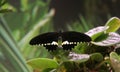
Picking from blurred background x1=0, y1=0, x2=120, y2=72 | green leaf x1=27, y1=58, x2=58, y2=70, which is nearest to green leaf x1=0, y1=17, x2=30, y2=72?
blurred background x1=0, y1=0, x2=120, y2=72

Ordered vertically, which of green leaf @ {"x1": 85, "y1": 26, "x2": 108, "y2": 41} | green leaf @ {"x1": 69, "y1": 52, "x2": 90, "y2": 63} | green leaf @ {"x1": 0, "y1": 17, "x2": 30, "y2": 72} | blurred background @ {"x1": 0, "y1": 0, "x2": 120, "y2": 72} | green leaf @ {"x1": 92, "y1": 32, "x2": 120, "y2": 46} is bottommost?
green leaf @ {"x1": 69, "y1": 52, "x2": 90, "y2": 63}

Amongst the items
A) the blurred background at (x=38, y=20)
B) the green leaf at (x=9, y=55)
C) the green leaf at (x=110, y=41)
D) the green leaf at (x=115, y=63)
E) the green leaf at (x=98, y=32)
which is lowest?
the green leaf at (x=115, y=63)

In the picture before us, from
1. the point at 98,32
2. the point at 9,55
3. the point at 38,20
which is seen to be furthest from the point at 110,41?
the point at 38,20

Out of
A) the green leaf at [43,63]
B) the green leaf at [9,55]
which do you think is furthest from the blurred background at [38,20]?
the green leaf at [43,63]

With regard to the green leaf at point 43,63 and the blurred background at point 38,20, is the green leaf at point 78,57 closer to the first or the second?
the green leaf at point 43,63

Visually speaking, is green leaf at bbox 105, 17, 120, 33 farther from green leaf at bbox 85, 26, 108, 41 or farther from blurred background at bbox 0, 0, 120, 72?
blurred background at bbox 0, 0, 120, 72

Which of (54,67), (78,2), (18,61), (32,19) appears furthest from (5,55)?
(78,2)
